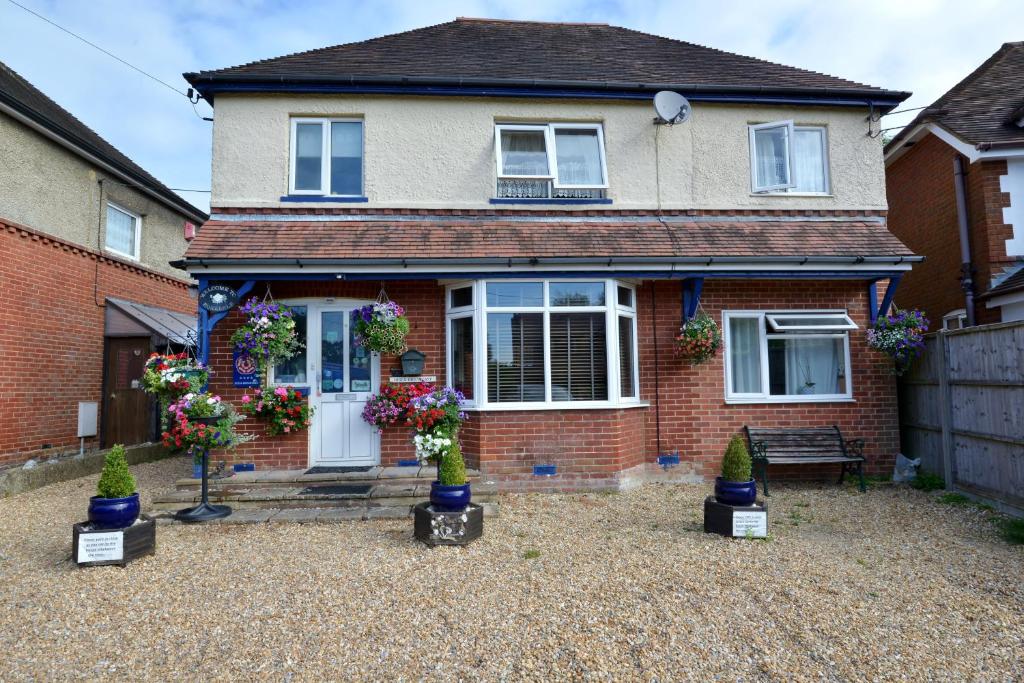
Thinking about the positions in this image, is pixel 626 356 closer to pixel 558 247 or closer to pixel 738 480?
pixel 558 247

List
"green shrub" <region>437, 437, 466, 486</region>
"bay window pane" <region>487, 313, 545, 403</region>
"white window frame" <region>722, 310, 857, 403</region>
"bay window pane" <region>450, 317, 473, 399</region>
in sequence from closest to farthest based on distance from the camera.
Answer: "green shrub" <region>437, 437, 466, 486</region>
"bay window pane" <region>487, 313, 545, 403</region>
"bay window pane" <region>450, 317, 473, 399</region>
"white window frame" <region>722, 310, 857, 403</region>

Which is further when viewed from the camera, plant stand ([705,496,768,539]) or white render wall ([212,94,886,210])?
white render wall ([212,94,886,210])

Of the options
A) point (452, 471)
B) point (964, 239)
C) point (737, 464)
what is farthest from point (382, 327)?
point (964, 239)

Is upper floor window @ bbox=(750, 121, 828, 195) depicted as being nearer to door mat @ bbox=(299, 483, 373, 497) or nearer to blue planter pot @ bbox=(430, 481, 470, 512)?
blue planter pot @ bbox=(430, 481, 470, 512)

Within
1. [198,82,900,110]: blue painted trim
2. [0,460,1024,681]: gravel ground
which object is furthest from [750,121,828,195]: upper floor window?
[0,460,1024,681]: gravel ground

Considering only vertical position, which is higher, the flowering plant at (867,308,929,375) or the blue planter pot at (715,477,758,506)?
the flowering plant at (867,308,929,375)

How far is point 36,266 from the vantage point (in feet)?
29.2

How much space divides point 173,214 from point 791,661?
1413 cm

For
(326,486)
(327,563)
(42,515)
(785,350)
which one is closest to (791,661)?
(327,563)

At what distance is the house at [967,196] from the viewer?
888cm

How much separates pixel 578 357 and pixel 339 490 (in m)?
3.27

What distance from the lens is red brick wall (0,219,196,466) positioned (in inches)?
329

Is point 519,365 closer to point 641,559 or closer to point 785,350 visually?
point 641,559

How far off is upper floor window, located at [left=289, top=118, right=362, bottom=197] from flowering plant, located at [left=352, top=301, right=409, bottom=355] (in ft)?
6.06
